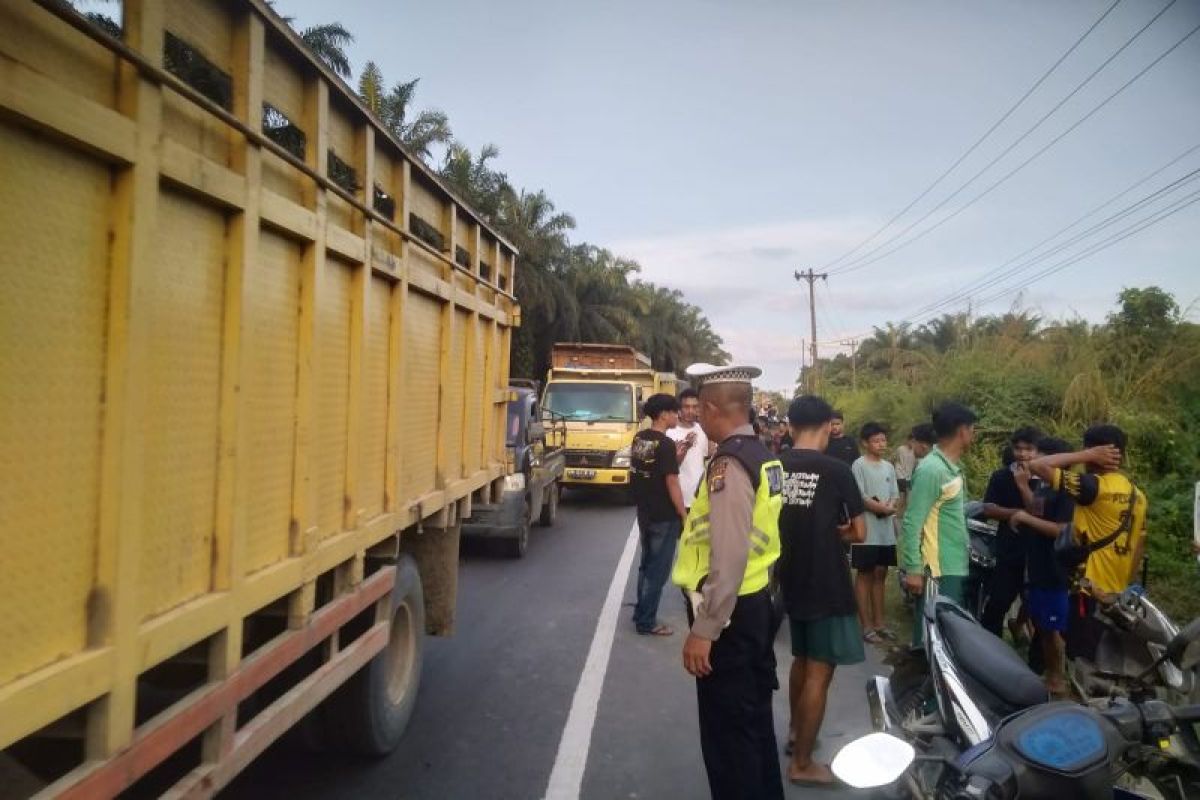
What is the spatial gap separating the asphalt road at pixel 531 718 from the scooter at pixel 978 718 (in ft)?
2.53

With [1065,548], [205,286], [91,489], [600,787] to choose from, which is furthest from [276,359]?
[1065,548]

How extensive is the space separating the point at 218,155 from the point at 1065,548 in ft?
15.9

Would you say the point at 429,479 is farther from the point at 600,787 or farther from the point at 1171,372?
the point at 1171,372

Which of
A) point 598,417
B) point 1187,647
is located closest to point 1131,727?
point 1187,647

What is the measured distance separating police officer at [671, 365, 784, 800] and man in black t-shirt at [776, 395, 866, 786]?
26.2 inches

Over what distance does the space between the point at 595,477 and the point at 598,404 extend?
1.61m

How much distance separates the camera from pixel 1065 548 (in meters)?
4.73

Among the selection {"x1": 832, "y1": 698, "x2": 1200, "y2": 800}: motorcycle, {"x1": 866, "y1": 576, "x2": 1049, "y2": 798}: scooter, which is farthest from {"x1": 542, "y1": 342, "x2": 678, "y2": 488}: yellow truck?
{"x1": 832, "y1": 698, "x2": 1200, "y2": 800}: motorcycle

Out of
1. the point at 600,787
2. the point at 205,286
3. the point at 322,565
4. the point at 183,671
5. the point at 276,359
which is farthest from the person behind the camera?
the point at 600,787

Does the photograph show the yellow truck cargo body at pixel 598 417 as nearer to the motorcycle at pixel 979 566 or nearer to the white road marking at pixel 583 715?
the white road marking at pixel 583 715

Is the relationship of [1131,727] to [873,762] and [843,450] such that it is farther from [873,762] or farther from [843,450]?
[843,450]

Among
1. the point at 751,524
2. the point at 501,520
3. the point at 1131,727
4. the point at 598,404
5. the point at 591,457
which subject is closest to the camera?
the point at 1131,727

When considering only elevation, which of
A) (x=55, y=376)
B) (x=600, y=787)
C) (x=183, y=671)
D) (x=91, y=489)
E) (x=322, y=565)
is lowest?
(x=600, y=787)

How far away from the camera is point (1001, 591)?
17.7 feet
